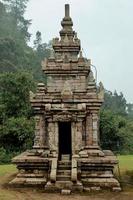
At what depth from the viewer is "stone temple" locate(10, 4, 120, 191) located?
62.5ft

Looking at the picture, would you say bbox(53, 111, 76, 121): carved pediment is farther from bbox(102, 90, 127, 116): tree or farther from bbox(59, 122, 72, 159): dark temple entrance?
bbox(102, 90, 127, 116): tree

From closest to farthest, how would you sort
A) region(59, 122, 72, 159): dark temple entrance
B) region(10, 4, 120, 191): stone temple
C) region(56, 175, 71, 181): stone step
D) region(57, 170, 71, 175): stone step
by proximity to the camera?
region(56, 175, 71, 181): stone step, region(10, 4, 120, 191): stone temple, region(57, 170, 71, 175): stone step, region(59, 122, 72, 159): dark temple entrance

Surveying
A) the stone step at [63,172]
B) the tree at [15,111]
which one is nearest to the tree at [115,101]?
the tree at [15,111]

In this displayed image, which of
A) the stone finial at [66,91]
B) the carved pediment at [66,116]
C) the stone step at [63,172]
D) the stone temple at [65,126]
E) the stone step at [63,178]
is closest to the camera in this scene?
the stone step at [63,178]

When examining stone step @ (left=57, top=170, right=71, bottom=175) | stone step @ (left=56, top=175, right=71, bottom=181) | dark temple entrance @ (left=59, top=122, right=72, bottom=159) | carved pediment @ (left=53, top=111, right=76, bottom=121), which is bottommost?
stone step @ (left=56, top=175, right=71, bottom=181)

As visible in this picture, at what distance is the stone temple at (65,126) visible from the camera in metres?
19.0

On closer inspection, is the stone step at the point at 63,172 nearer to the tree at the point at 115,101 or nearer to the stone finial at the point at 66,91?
the stone finial at the point at 66,91

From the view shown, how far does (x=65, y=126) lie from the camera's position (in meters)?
23.0

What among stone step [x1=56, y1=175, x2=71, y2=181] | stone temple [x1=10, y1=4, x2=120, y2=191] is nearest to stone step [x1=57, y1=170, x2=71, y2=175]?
stone temple [x1=10, y1=4, x2=120, y2=191]

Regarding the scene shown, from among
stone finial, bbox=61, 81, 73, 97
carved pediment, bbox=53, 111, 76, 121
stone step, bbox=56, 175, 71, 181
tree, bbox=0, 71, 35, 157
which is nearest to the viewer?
stone step, bbox=56, 175, 71, 181

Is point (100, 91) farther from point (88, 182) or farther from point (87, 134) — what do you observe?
point (88, 182)

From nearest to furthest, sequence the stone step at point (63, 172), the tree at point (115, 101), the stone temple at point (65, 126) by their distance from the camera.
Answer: the stone temple at point (65, 126) < the stone step at point (63, 172) < the tree at point (115, 101)

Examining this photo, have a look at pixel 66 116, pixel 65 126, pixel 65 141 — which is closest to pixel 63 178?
pixel 66 116

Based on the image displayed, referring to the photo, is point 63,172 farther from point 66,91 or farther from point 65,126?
point 66,91
